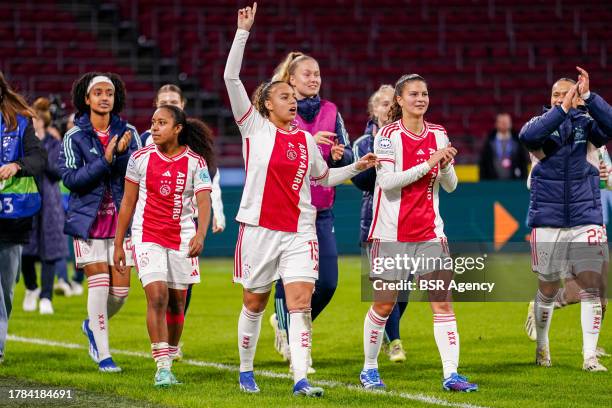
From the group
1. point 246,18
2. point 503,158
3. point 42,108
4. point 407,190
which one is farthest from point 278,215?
point 503,158

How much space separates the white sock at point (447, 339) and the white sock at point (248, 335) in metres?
1.16

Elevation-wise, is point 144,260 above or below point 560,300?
above

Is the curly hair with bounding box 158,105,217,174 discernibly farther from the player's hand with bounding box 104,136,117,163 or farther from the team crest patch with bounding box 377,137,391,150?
the team crest patch with bounding box 377,137,391,150

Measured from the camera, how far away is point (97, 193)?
331 inches

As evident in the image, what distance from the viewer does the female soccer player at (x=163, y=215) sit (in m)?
7.62

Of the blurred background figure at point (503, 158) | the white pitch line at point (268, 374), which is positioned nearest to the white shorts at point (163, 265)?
the white pitch line at point (268, 374)

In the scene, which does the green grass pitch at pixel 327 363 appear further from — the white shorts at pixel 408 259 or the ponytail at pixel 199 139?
the ponytail at pixel 199 139

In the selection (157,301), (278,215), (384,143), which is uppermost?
(384,143)

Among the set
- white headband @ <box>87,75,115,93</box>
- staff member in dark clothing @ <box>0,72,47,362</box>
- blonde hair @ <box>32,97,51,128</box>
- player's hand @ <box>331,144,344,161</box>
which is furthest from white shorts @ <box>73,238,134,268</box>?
blonde hair @ <box>32,97,51,128</box>

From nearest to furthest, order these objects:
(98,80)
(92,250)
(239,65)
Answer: (239,65), (92,250), (98,80)

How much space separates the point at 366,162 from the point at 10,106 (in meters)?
2.97

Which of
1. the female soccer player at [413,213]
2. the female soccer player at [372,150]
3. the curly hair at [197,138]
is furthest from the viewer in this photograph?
the female soccer player at [372,150]

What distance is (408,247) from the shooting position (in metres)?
7.48

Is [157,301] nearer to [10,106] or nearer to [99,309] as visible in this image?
[99,309]
